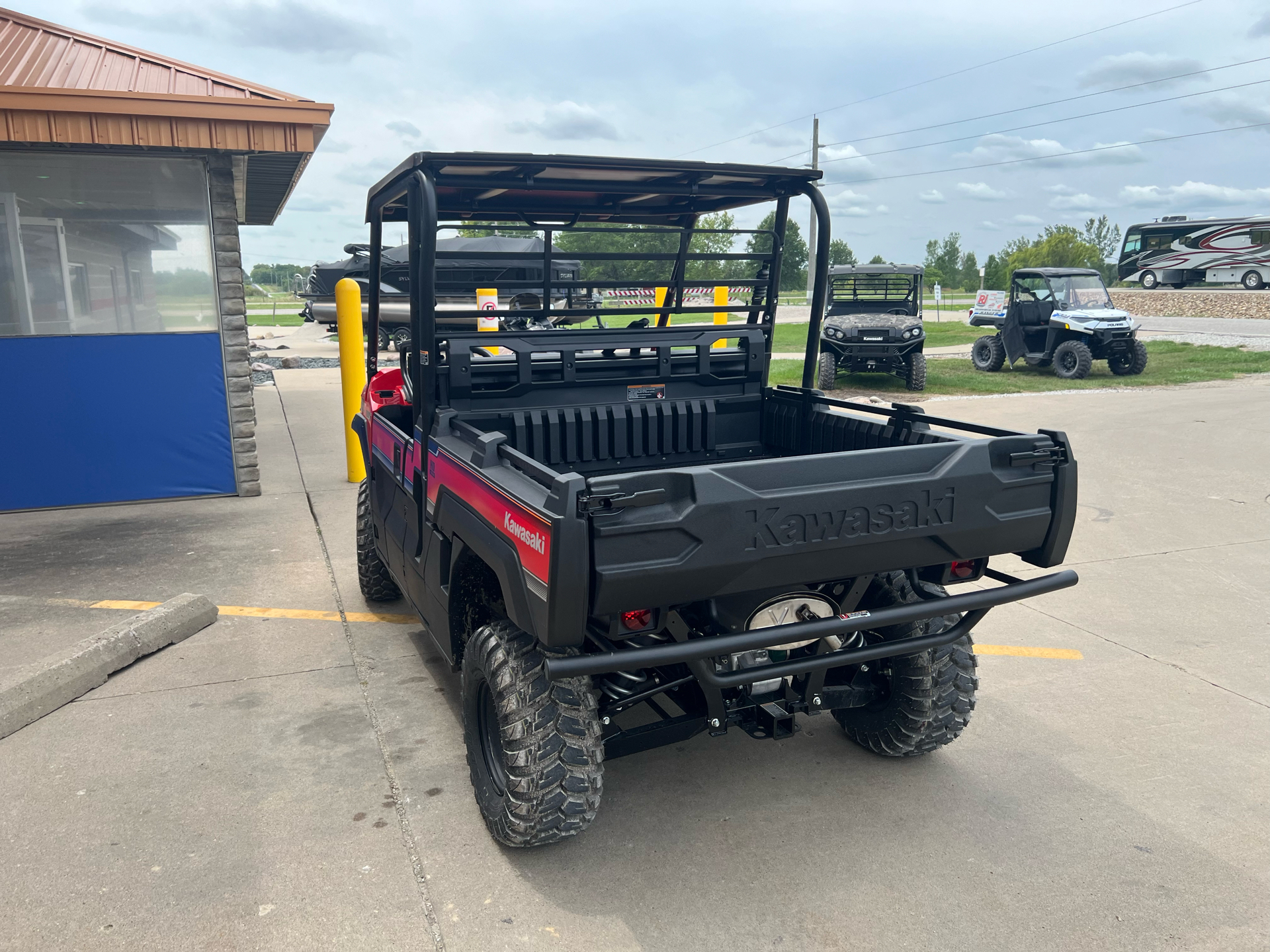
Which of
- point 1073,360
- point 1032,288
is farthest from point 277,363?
point 1073,360

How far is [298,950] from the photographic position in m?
2.55

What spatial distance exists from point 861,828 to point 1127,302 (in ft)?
121

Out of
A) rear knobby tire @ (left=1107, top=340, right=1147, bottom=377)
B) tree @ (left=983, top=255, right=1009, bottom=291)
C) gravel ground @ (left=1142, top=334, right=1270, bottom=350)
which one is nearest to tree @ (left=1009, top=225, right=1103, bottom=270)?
tree @ (left=983, top=255, right=1009, bottom=291)

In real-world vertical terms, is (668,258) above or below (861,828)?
above

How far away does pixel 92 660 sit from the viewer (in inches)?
165

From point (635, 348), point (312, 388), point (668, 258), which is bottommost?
point (312, 388)

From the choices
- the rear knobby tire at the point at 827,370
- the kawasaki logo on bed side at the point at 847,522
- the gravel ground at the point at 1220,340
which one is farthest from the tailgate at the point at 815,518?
the gravel ground at the point at 1220,340

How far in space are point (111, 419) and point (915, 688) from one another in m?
6.75

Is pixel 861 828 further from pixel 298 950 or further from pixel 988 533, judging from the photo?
pixel 298 950

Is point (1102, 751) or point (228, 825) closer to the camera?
point (228, 825)

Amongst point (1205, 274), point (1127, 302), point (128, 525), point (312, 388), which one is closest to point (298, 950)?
point (128, 525)

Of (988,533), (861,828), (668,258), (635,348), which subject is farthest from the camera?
(668,258)

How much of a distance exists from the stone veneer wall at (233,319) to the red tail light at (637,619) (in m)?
5.92

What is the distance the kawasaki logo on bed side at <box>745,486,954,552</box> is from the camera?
261 centimetres
